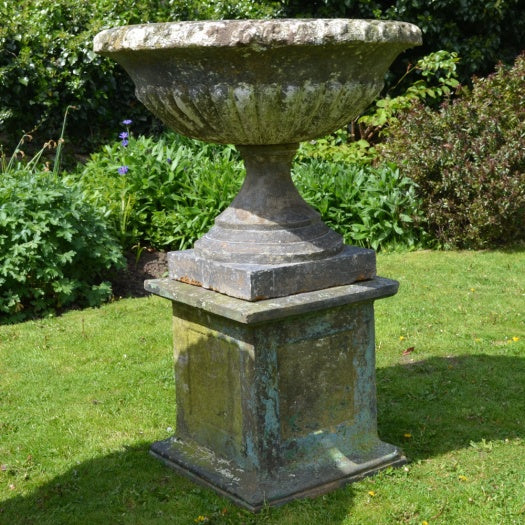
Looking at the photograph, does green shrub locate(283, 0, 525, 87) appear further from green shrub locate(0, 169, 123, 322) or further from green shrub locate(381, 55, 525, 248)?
green shrub locate(0, 169, 123, 322)

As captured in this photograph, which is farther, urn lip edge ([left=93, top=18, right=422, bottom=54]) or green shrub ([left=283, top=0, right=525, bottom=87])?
green shrub ([left=283, top=0, right=525, bottom=87])

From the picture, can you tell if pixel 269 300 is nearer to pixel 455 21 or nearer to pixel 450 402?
pixel 450 402

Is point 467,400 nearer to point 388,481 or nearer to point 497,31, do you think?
point 388,481

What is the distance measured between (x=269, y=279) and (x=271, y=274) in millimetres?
24

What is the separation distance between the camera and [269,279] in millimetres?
4047

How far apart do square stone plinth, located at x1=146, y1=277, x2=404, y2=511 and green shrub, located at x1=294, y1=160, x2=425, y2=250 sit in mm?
4243

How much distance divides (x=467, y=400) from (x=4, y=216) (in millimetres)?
3751

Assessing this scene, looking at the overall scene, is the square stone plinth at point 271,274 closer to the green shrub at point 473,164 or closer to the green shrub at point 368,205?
the green shrub at point 368,205

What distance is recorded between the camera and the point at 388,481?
14.4 ft

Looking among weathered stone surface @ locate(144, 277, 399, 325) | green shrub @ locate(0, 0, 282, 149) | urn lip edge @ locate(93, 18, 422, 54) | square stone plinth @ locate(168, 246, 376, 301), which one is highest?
green shrub @ locate(0, 0, 282, 149)

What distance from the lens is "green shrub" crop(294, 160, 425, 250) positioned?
867cm

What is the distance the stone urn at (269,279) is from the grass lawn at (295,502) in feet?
0.66

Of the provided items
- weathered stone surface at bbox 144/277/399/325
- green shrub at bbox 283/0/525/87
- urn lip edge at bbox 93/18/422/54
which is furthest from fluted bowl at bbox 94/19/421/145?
green shrub at bbox 283/0/525/87

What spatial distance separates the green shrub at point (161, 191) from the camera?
835 centimetres
